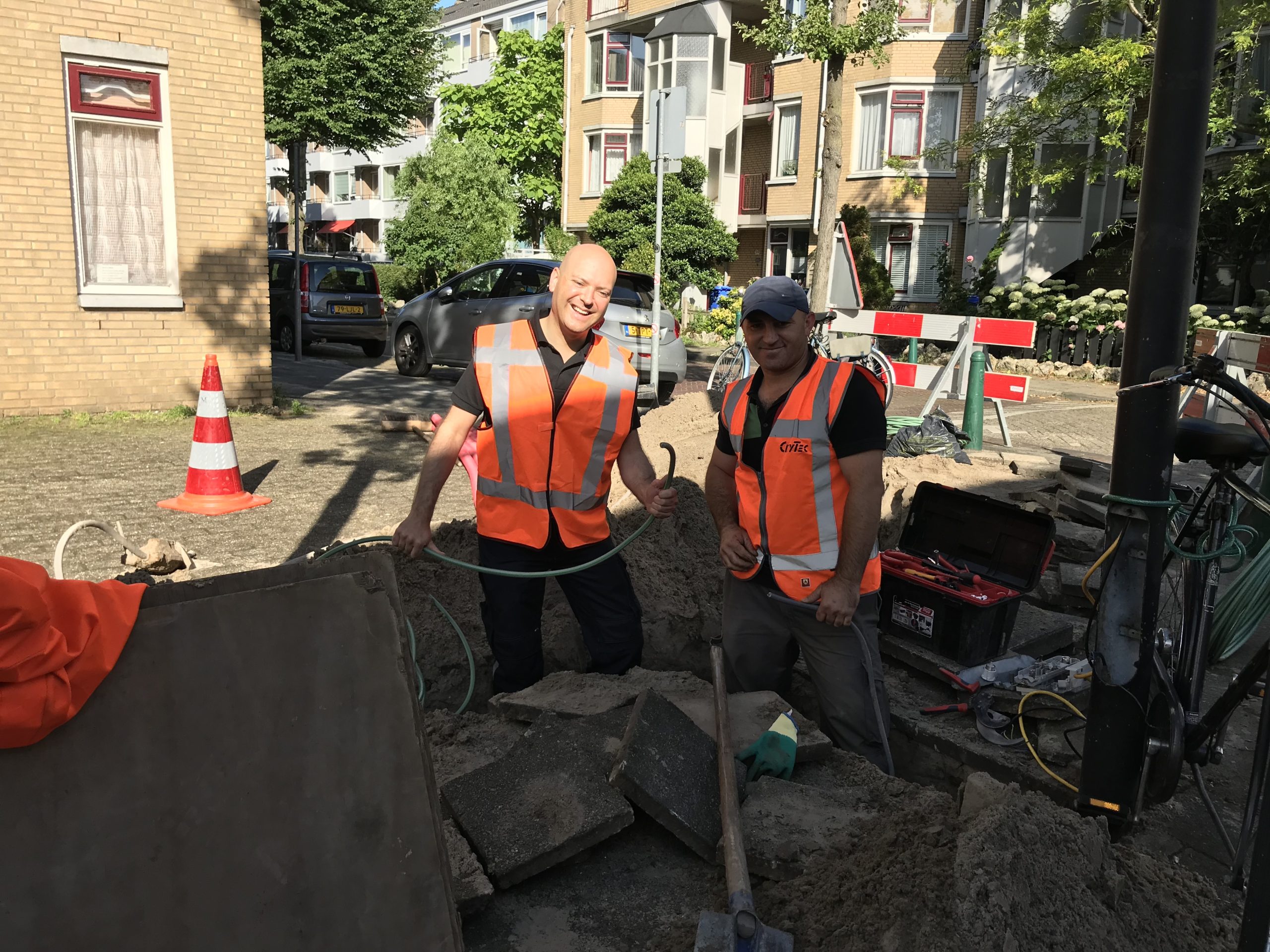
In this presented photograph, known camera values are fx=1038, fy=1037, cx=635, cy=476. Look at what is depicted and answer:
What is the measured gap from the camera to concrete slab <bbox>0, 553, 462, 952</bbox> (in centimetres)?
209

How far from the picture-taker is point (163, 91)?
1103cm

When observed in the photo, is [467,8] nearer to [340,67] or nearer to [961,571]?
[340,67]

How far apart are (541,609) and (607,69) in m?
37.3

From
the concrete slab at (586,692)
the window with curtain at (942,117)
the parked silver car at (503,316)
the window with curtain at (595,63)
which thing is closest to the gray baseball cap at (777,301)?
the concrete slab at (586,692)

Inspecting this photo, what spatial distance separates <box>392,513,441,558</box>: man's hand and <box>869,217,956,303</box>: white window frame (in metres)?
28.8

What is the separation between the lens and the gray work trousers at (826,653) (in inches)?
153

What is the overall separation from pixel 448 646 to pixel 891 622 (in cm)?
225

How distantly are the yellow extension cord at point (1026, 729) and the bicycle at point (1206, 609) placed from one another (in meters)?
0.52

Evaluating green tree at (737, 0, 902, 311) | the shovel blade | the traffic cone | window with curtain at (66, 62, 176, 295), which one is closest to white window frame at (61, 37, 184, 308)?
window with curtain at (66, 62, 176, 295)

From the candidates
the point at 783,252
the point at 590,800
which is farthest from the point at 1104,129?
the point at 590,800

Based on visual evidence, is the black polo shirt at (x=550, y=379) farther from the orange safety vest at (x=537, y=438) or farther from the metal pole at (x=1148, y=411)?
the metal pole at (x=1148, y=411)

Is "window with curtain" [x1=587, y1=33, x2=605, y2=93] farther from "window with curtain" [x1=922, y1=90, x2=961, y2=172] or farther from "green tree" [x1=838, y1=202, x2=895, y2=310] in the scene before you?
"green tree" [x1=838, y1=202, x2=895, y2=310]

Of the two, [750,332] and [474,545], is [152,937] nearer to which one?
[750,332]

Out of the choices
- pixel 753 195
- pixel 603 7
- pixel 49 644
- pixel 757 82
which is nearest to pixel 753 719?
pixel 49 644
